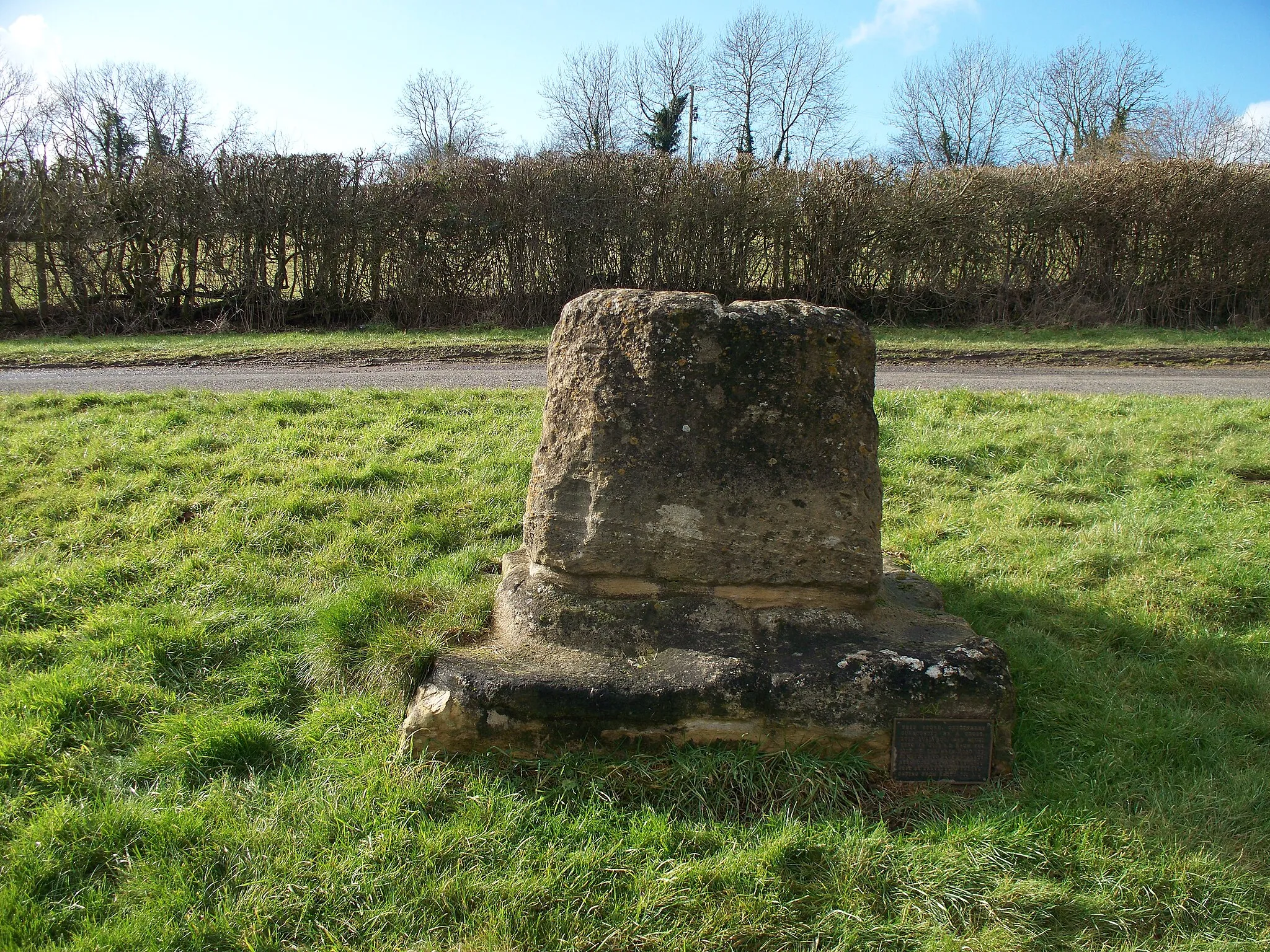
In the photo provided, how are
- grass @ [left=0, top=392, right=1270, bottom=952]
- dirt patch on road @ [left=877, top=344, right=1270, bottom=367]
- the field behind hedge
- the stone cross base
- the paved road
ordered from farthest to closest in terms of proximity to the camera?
1. the field behind hedge
2. dirt patch on road @ [left=877, top=344, right=1270, bottom=367]
3. the paved road
4. the stone cross base
5. grass @ [left=0, top=392, right=1270, bottom=952]

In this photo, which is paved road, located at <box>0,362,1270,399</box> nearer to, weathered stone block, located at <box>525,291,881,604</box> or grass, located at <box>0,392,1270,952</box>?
grass, located at <box>0,392,1270,952</box>

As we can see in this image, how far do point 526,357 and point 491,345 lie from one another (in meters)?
0.89

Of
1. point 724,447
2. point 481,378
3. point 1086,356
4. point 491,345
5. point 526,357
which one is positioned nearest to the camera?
point 724,447

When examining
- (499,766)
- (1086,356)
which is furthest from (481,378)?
(1086,356)

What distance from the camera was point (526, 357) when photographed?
10.9m

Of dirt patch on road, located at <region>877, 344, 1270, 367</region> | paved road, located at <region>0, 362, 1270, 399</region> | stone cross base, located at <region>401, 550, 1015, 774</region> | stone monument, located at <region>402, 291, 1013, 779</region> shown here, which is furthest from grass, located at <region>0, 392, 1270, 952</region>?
dirt patch on road, located at <region>877, 344, 1270, 367</region>

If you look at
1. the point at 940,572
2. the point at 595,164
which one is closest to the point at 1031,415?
the point at 940,572

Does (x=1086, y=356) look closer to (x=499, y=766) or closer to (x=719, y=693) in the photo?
(x=719, y=693)

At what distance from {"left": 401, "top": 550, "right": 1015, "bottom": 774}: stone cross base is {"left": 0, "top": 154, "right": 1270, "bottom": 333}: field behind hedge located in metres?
11.2

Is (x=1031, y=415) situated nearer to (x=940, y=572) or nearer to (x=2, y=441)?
(x=940, y=572)

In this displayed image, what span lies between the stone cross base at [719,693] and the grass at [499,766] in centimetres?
10

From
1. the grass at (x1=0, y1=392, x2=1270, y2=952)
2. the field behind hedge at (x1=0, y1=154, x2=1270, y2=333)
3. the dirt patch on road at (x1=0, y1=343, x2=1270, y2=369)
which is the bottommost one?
the grass at (x1=0, y1=392, x2=1270, y2=952)

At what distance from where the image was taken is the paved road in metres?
8.43

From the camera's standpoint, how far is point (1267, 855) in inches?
102
